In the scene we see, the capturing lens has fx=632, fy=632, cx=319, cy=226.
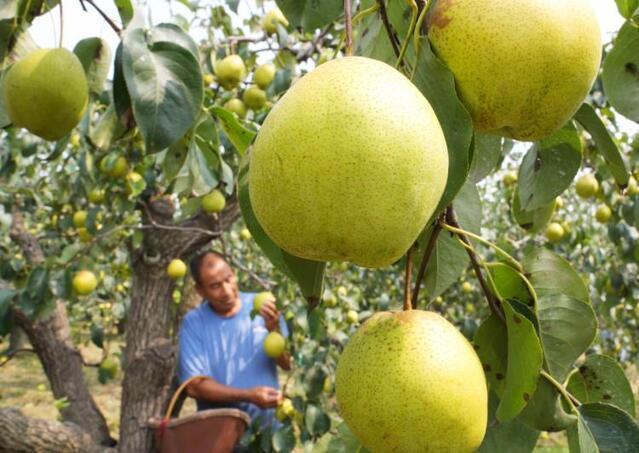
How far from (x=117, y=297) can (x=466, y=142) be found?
5537 mm

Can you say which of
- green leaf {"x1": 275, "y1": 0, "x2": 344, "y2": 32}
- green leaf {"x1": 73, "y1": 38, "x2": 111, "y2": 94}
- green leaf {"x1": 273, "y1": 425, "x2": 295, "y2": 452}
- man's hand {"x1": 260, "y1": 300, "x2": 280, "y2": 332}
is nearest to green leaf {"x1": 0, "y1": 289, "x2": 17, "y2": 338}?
man's hand {"x1": 260, "y1": 300, "x2": 280, "y2": 332}

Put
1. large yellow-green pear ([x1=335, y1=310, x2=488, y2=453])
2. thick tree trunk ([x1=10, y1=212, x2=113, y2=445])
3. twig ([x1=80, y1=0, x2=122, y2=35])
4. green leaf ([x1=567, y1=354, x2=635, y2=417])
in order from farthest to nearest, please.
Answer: thick tree trunk ([x1=10, y1=212, x2=113, y2=445])
twig ([x1=80, y1=0, x2=122, y2=35])
green leaf ([x1=567, y1=354, x2=635, y2=417])
large yellow-green pear ([x1=335, y1=310, x2=488, y2=453])

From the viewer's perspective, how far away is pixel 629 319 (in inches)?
220

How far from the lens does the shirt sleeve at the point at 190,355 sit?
383 centimetres

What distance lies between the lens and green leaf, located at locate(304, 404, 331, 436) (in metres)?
3.27

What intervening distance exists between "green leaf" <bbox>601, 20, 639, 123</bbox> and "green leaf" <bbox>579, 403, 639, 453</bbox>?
0.39 meters

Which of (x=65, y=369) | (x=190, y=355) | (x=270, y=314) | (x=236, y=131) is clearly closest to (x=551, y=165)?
(x=236, y=131)

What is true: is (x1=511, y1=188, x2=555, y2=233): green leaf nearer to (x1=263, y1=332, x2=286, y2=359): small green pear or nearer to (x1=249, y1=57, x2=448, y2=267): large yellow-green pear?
(x1=249, y1=57, x2=448, y2=267): large yellow-green pear

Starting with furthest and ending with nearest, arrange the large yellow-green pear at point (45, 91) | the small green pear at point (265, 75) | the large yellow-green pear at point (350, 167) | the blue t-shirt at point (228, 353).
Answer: the blue t-shirt at point (228, 353) < the small green pear at point (265, 75) < the large yellow-green pear at point (45, 91) < the large yellow-green pear at point (350, 167)

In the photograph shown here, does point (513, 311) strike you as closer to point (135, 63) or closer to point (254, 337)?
point (135, 63)

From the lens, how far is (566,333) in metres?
0.86

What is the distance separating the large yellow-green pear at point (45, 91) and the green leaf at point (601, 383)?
3.55ft

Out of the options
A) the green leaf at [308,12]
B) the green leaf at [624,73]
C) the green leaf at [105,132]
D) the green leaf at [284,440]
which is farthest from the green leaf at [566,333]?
the green leaf at [284,440]

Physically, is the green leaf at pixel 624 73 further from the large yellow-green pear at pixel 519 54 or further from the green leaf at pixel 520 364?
the green leaf at pixel 520 364
